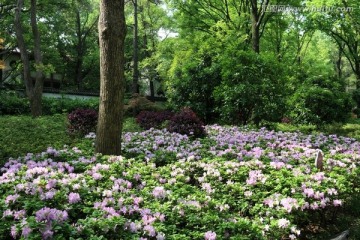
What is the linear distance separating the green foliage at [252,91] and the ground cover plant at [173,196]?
493cm

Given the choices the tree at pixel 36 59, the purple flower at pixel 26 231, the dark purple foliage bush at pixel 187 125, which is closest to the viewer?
the purple flower at pixel 26 231

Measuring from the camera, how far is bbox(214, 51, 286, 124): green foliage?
1050 centimetres

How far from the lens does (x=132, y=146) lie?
6301 millimetres

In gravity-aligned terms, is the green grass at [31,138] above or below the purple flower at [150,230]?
below

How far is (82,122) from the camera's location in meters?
8.28

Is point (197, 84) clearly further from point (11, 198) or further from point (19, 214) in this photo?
point (19, 214)

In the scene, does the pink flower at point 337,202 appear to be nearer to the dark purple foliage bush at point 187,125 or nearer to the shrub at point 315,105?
the dark purple foliage bush at point 187,125

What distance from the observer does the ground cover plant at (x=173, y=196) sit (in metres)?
2.62

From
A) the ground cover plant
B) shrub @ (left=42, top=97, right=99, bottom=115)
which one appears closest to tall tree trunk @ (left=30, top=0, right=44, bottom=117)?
shrub @ (left=42, top=97, right=99, bottom=115)

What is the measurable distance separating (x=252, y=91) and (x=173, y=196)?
744cm

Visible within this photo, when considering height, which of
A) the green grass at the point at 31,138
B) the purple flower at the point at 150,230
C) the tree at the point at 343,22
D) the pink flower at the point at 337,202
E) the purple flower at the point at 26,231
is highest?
the tree at the point at 343,22

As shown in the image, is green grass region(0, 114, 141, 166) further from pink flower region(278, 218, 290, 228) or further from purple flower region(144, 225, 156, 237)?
pink flower region(278, 218, 290, 228)

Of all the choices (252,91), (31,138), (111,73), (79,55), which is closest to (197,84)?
(252,91)

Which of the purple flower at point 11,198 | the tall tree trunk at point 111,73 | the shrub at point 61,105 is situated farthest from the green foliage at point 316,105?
the purple flower at point 11,198
